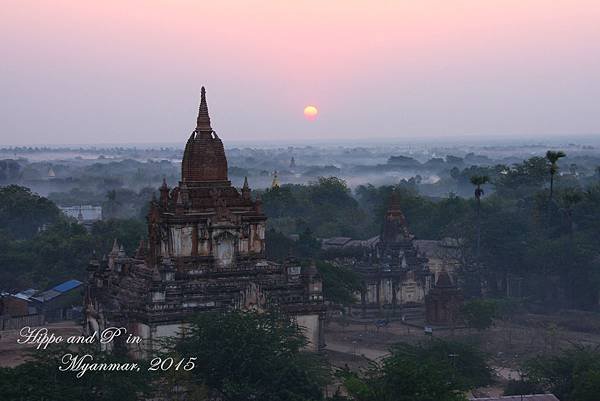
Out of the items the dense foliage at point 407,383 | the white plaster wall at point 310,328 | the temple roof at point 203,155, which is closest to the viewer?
the dense foliage at point 407,383

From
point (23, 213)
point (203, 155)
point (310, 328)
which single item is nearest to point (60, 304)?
point (203, 155)

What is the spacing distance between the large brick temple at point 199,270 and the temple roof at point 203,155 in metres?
0.04

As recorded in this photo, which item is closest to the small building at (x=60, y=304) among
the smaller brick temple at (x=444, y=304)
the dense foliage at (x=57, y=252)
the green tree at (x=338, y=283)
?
the dense foliage at (x=57, y=252)

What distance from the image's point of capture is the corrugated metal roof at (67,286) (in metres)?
63.3

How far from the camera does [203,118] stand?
43625 mm

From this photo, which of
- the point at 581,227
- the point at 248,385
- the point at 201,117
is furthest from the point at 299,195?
the point at 248,385

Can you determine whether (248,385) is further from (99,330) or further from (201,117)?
(201,117)

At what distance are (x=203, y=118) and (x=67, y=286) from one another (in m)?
23.7

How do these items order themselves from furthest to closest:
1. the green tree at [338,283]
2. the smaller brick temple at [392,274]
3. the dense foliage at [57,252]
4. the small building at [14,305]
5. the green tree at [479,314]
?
the dense foliage at [57,252] < the smaller brick temple at [392,274] < the small building at [14,305] < the green tree at [338,283] < the green tree at [479,314]

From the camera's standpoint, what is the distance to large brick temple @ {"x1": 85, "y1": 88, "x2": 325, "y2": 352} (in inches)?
1574

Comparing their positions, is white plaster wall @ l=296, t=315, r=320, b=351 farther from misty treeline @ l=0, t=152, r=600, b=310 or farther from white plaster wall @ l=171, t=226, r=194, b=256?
misty treeline @ l=0, t=152, r=600, b=310

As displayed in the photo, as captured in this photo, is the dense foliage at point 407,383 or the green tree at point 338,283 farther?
the green tree at point 338,283

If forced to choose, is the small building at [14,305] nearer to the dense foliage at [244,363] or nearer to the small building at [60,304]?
the small building at [60,304]

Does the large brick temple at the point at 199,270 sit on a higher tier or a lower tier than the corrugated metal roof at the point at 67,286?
higher
